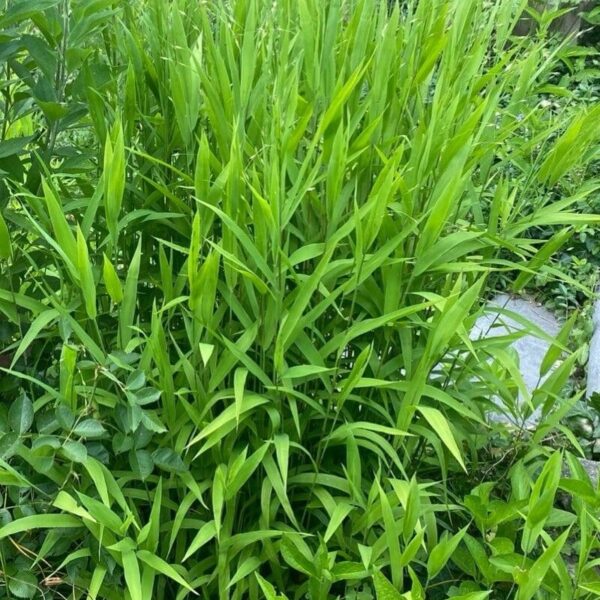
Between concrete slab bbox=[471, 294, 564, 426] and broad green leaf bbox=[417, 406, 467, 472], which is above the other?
broad green leaf bbox=[417, 406, 467, 472]

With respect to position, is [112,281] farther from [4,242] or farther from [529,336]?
[529,336]

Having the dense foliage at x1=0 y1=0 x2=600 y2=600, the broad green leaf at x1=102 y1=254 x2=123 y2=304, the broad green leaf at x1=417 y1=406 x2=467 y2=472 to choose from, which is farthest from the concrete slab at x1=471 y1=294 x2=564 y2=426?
the broad green leaf at x1=102 y1=254 x2=123 y2=304

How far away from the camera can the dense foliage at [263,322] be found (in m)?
1.18

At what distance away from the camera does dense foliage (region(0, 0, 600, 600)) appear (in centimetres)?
118

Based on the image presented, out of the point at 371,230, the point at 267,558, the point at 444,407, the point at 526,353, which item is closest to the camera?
the point at 371,230

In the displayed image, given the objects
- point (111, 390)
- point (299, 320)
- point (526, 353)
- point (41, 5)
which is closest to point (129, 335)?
point (111, 390)

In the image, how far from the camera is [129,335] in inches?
50.4

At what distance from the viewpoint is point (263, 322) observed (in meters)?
1.27

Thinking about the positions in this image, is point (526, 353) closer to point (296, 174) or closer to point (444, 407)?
point (444, 407)

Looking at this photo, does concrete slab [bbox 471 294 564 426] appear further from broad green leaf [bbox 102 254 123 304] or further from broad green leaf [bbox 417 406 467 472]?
broad green leaf [bbox 102 254 123 304]

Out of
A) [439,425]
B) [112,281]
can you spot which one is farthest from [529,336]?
[112,281]

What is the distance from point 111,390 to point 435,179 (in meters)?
0.66

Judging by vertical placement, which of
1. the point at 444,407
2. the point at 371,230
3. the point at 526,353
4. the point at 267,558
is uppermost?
the point at 371,230

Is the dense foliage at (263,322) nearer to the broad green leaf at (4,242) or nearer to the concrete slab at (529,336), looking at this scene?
the broad green leaf at (4,242)
